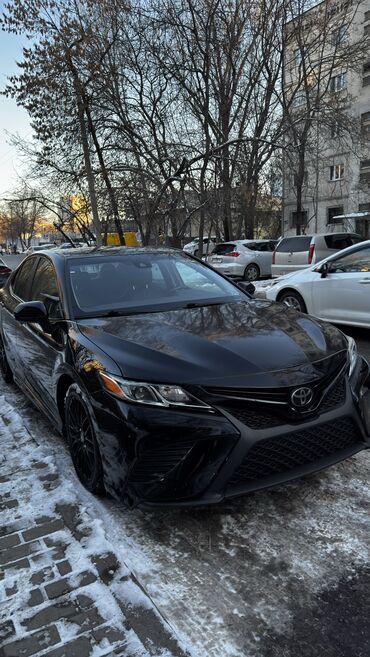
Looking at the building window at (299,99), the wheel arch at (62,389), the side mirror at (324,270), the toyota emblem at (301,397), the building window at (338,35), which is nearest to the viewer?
the toyota emblem at (301,397)

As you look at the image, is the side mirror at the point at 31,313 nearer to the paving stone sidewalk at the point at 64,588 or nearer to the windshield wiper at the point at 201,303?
the windshield wiper at the point at 201,303

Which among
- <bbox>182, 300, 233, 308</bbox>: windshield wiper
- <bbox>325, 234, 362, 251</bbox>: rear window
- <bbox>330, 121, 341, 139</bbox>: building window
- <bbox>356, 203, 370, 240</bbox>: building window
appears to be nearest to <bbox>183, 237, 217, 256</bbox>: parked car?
<bbox>325, 234, 362, 251</bbox>: rear window

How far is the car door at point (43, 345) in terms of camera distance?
3354 millimetres

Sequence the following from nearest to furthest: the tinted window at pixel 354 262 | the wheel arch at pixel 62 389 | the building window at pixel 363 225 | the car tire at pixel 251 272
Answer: the wheel arch at pixel 62 389
the tinted window at pixel 354 262
the car tire at pixel 251 272
the building window at pixel 363 225

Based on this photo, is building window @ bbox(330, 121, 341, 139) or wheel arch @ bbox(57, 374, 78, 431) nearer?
wheel arch @ bbox(57, 374, 78, 431)

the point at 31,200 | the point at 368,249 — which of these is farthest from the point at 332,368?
the point at 31,200

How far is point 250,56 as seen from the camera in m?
19.4

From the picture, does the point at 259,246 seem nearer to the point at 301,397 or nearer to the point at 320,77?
the point at 320,77

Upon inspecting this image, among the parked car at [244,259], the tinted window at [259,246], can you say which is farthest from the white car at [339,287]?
the tinted window at [259,246]

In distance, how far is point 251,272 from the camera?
17453mm

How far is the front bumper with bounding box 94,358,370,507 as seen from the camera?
7.53 feet

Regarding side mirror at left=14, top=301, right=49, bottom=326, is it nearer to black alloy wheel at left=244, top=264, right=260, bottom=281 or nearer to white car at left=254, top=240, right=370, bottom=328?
white car at left=254, top=240, right=370, bottom=328

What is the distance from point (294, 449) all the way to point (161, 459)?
0.68m

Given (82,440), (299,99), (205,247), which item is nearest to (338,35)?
(299,99)
